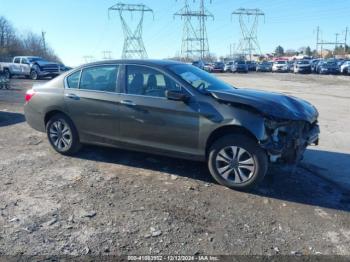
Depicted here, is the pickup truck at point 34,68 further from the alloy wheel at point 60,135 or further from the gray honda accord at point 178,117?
the gray honda accord at point 178,117

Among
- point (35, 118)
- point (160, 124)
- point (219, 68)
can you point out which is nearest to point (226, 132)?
point (160, 124)

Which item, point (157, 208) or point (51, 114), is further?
point (51, 114)

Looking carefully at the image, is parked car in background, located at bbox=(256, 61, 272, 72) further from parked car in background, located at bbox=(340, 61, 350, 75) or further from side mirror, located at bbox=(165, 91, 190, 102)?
side mirror, located at bbox=(165, 91, 190, 102)

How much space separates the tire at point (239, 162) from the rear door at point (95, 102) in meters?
1.71

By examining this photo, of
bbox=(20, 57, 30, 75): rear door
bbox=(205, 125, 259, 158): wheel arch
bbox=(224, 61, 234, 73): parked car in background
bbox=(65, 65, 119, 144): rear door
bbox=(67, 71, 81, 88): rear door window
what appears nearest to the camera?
bbox=(205, 125, 259, 158): wheel arch

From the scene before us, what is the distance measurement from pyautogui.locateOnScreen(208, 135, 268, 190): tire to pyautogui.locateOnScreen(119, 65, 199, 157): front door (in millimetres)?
346

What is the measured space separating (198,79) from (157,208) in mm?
2169

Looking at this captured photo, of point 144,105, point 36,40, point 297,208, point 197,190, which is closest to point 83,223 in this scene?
point 197,190

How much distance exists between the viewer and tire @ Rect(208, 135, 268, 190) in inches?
198

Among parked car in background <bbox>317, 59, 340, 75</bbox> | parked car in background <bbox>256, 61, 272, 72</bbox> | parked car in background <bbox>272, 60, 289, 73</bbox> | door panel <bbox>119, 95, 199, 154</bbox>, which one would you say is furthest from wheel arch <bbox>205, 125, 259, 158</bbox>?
parked car in background <bbox>256, 61, 272, 72</bbox>

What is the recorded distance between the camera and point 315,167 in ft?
20.9

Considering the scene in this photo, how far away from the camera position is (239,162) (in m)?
5.17

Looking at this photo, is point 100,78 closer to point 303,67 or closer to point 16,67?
point 16,67

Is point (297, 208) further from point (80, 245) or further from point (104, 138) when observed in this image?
point (104, 138)
